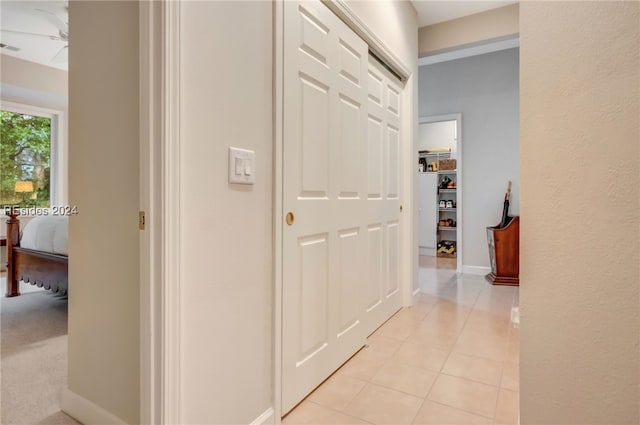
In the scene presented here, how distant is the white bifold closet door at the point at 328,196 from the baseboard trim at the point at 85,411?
2.23ft

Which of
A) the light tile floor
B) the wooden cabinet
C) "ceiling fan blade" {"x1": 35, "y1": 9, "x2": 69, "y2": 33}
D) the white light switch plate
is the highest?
"ceiling fan blade" {"x1": 35, "y1": 9, "x2": 69, "y2": 33}

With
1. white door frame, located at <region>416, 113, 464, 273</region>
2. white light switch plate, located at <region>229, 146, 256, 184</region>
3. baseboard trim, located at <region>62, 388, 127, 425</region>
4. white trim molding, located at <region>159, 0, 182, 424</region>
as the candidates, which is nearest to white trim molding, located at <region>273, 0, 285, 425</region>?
white light switch plate, located at <region>229, 146, 256, 184</region>

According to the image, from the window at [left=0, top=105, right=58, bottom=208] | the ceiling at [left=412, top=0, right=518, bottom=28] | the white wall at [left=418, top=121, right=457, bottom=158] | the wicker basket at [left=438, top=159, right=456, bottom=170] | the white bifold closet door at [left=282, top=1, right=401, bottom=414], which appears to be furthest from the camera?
the white wall at [left=418, top=121, right=457, bottom=158]

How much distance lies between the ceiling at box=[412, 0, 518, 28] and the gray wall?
53.9 inches

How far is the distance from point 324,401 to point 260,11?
175cm

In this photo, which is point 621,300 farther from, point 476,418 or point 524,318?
point 476,418

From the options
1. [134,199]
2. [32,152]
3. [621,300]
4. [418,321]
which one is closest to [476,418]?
[621,300]

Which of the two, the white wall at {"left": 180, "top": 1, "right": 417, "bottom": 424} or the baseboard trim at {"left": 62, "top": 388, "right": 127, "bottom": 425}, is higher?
the white wall at {"left": 180, "top": 1, "right": 417, "bottom": 424}

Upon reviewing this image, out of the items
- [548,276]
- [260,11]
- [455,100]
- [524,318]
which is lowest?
[524,318]

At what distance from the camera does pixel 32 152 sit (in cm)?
510

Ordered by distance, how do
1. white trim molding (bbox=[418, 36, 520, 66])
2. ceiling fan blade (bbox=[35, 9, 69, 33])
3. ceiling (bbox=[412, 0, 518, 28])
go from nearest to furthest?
ceiling (bbox=[412, 0, 518, 28]), ceiling fan blade (bbox=[35, 9, 69, 33]), white trim molding (bbox=[418, 36, 520, 66])

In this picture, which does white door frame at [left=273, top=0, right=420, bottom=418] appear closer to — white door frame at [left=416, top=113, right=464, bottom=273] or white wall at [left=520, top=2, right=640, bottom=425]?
white wall at [left=520, top=2, right=640, bottom=425]

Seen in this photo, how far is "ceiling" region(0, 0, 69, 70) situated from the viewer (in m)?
3.27

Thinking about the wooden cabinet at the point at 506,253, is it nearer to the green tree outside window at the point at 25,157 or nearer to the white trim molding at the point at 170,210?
the white trim molding at the point at 170,210
